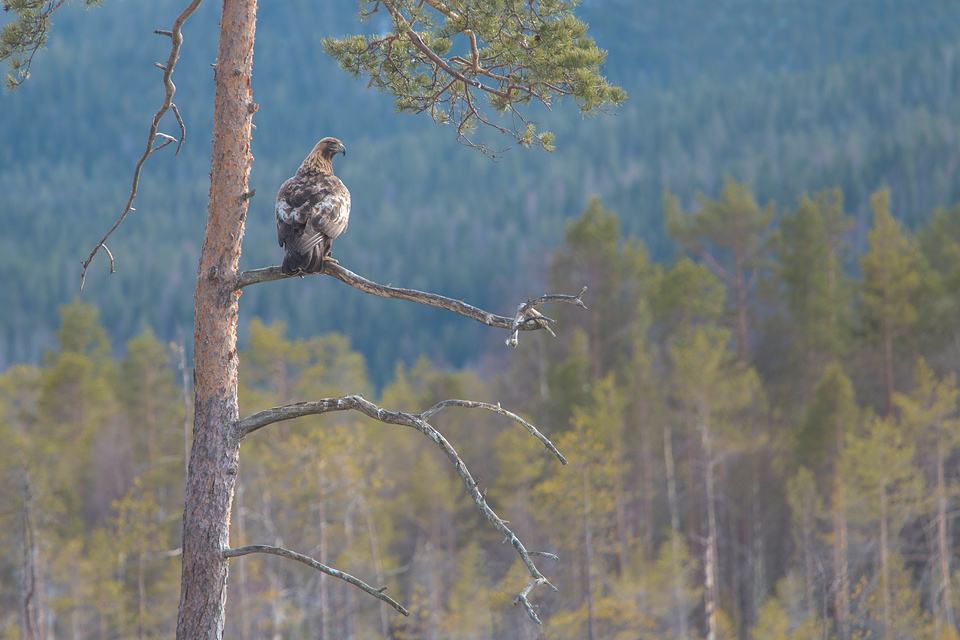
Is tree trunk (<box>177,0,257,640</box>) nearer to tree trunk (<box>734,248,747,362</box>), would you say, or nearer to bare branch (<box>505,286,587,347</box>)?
bare branch (<box>505,286,587,347</box>)

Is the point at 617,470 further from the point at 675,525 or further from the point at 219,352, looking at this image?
the point at 219,352

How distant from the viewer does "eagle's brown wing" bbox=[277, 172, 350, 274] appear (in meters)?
4.86

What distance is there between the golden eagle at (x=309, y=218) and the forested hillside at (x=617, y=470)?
50.4 feet

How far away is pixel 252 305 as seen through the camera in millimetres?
124812

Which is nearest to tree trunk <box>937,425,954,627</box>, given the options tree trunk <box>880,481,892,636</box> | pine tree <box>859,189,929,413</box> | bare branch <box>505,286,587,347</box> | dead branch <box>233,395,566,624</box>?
tree trunk <box>880,481,892,636</box>

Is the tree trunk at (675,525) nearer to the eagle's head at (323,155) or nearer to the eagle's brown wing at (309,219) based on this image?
the eagle's head at (323,155)

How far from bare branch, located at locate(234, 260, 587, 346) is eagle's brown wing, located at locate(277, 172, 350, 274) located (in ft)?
0.41

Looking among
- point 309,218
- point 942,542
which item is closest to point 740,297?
point 942,542

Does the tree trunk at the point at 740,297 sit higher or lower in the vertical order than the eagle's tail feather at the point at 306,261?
higher

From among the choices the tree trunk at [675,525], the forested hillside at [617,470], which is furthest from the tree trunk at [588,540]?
the tree trunk at [675,525]

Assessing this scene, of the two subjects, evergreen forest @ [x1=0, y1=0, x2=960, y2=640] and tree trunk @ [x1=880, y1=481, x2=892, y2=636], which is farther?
evergreen forest @ [x1=0, y1=0, x2=960, y2=640]

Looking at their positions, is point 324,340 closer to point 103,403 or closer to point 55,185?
point 103,403

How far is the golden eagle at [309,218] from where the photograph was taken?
4.86 m

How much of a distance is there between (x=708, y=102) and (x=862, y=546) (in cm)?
11772
